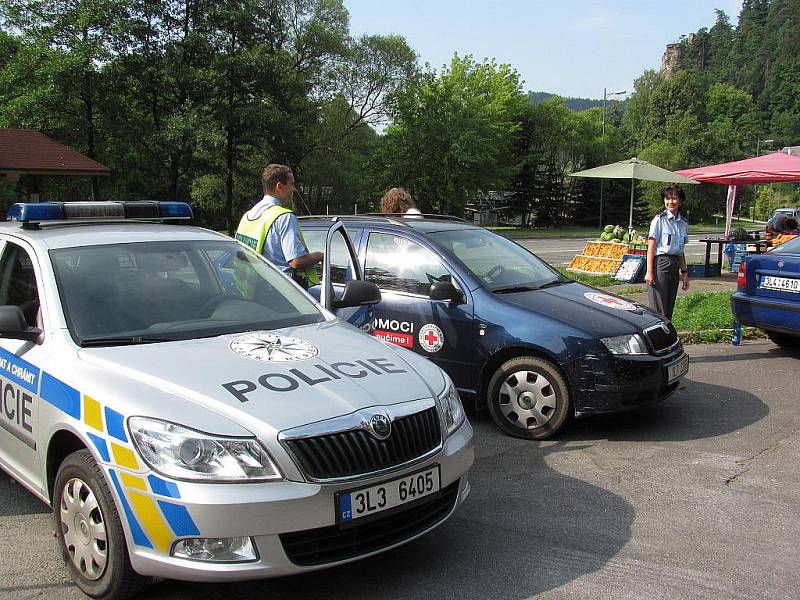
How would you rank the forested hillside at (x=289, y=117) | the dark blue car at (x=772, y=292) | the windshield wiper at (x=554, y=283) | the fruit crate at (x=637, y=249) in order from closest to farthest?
the windshield wiper at (x=554, y=283) → the dark blue car at (x=772, y=292) → the fruit crate at (x=637, y=249) → the forested hillside at (x=289, y=117)

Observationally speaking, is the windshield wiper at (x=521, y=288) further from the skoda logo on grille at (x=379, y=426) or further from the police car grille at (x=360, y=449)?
the skoda logo on grille at (x=379, y=426)

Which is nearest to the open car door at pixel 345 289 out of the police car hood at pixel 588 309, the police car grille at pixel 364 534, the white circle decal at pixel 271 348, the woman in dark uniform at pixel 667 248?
the white circle decal at pixel 271 348

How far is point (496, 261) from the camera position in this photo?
6.22 metres

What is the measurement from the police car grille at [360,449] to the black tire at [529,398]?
7.49ft

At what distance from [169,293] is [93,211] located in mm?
1046

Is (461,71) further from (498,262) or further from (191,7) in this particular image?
(498,262)

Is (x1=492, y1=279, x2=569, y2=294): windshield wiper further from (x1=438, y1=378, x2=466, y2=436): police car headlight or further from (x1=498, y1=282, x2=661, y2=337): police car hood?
(x1=438, y1=378, x2=466, y2=436): police car headlight

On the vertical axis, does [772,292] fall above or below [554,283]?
below

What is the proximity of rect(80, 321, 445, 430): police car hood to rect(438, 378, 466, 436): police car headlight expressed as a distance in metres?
0.05

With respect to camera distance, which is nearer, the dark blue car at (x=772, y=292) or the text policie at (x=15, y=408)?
the text policie at (x=15, y=408)

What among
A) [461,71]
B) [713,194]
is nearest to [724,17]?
[713,194]

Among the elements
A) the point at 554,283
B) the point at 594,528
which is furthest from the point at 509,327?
the point at 594,528

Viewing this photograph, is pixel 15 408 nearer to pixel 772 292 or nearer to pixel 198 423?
pixel 198 423

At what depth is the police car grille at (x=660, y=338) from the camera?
5484mm
